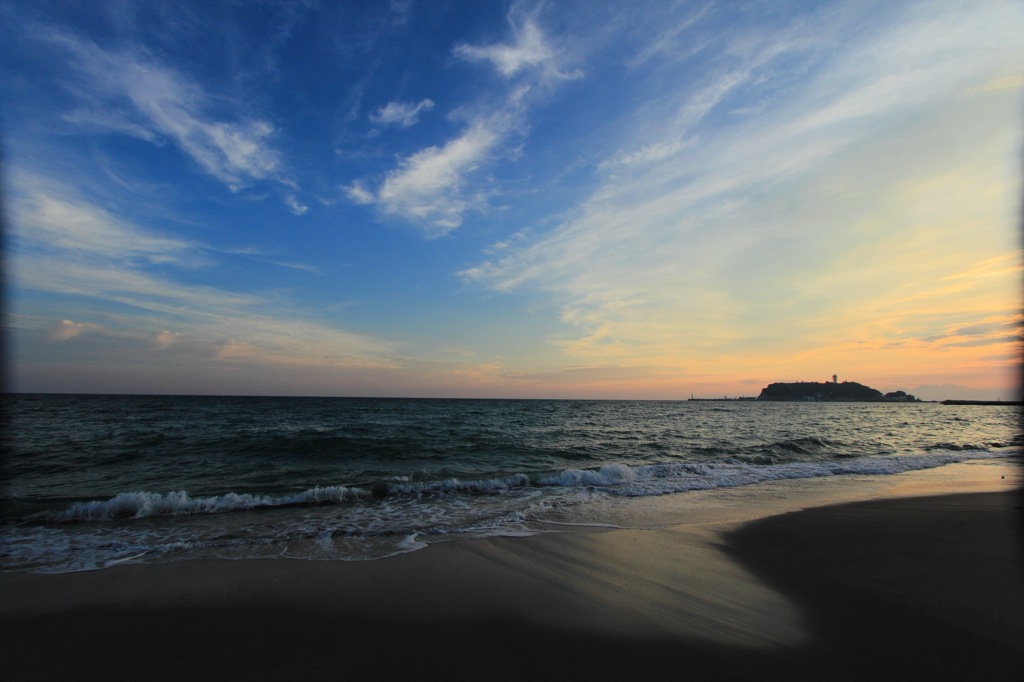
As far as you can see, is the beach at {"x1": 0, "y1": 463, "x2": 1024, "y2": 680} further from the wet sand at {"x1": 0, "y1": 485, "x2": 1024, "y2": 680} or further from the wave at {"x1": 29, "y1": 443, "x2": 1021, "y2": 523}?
the wave at {"x1": 29, "y1": 443, "x2": 1021, "y2": 523}

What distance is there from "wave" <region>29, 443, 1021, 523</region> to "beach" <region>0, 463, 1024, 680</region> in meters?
4.00

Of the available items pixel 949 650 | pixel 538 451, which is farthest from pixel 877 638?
pixel 538 451

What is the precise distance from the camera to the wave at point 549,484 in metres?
9.81

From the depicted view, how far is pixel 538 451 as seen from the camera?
66.6 feet

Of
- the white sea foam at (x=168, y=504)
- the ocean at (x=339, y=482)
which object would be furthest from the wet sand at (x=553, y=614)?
the white sea foam at (x=168, y=504)

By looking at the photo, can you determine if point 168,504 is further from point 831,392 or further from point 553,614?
point 831,392

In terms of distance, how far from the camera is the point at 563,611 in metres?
4.96

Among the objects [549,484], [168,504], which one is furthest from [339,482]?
[549,484]

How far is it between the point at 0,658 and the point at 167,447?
60.8ft

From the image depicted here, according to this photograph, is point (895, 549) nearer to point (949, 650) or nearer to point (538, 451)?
point (949, 650)

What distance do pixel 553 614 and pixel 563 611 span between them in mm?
140

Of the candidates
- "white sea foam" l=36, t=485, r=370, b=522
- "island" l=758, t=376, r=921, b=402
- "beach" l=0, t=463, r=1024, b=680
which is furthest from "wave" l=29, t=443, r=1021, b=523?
"island" l=758, t=376, r=921, b=402

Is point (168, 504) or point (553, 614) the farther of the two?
point (168, 504)

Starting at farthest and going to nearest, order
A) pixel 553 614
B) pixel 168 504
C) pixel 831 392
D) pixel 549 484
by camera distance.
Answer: pixel 831 392 → pixel 549 484 → pixel 168 504 → pixel 553 614
